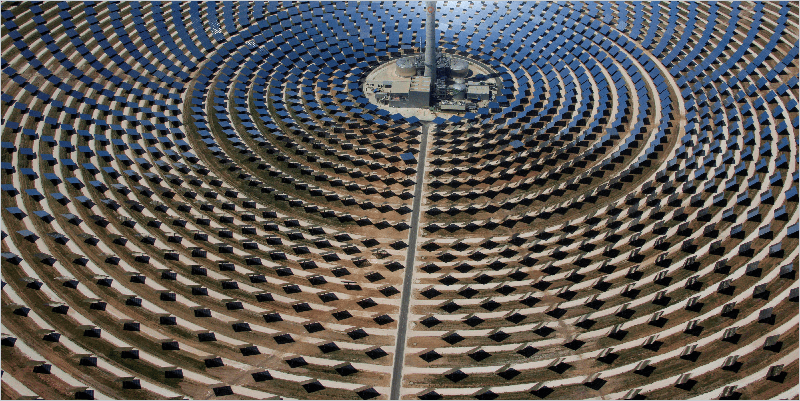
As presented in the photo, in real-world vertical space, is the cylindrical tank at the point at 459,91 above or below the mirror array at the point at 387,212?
above

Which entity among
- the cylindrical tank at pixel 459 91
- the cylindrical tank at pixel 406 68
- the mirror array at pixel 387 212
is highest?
the cylindrical tank at pixel 406 68

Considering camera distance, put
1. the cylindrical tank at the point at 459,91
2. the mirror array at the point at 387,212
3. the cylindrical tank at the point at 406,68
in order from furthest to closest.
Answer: the cylindrical tank at the point at 406,68
the cylindrical tank at the point at 459,91
the mirror array at the point at 387,212

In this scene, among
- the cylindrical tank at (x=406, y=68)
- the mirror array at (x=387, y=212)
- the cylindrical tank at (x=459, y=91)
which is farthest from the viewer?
the cylindrical tank at (x=406, y=68)

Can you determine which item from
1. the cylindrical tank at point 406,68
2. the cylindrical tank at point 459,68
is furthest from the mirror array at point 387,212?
the cylindrical tank at point 406,68

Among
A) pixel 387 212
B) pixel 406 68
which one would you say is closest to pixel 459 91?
pixel 406 68

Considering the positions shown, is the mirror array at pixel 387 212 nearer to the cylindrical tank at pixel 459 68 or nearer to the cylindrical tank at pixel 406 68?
the cylindrical tank at pixel 459 68

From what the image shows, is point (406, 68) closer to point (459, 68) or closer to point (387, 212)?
point (459, 68)

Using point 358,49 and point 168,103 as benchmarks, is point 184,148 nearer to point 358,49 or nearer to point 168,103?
point 168,103

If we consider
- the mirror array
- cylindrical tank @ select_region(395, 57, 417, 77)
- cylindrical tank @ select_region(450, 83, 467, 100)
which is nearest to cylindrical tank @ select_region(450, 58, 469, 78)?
cylindrical tank @ select_region(450, 83, 467, 100)
